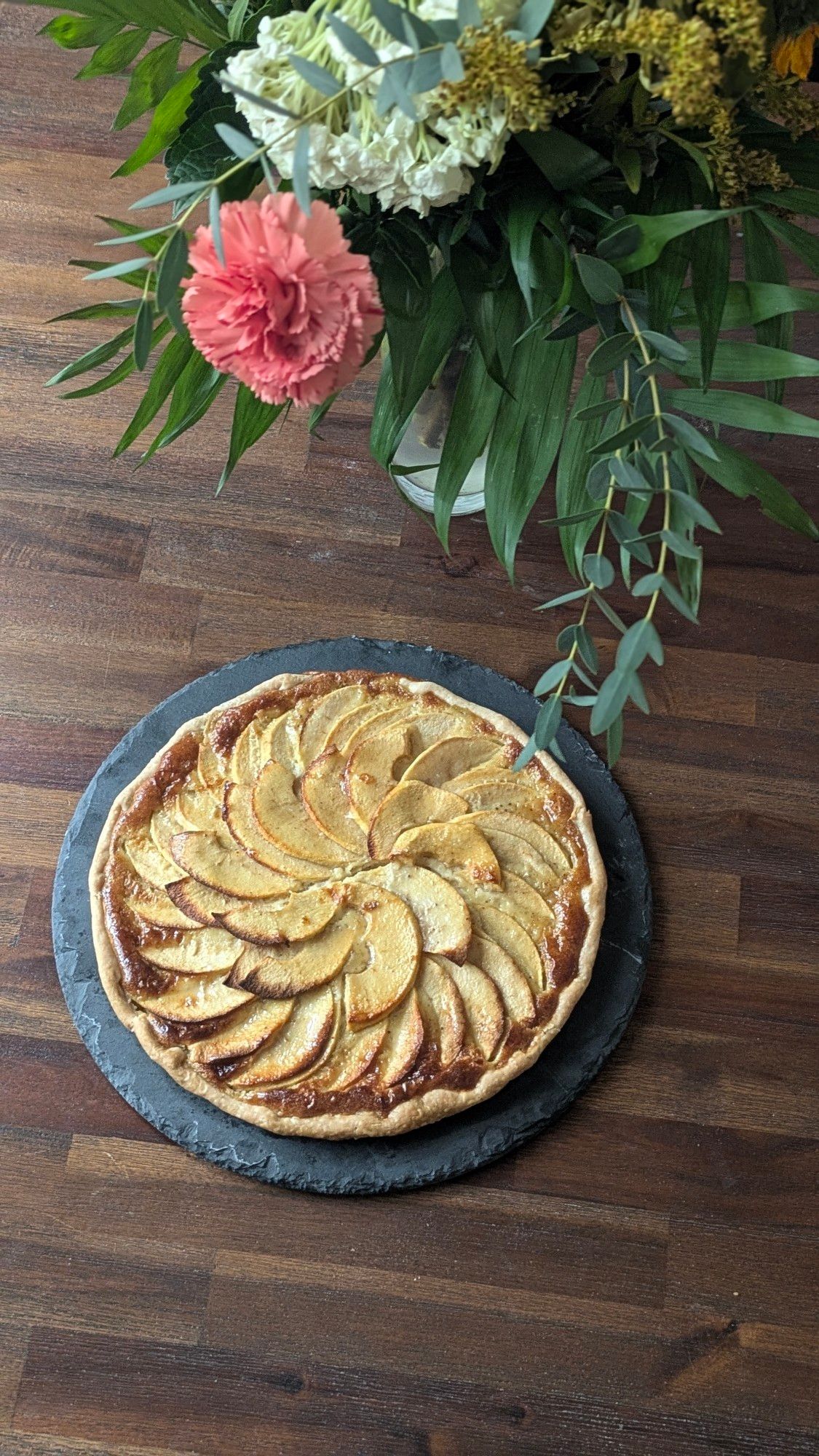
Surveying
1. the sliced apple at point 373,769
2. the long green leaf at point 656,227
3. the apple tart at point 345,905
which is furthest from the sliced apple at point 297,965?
the long green leaf at point 656,227

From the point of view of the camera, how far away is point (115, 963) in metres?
2.12

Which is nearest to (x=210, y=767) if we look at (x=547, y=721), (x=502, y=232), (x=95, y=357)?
(x=95, y=357)

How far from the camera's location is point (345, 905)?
2111 millimetres

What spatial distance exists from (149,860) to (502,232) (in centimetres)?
120

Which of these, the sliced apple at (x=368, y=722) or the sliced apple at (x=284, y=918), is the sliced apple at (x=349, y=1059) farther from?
the sliced apple at (x=368, y=722)

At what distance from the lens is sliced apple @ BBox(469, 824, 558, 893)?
7.16ft

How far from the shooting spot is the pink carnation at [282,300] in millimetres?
1138

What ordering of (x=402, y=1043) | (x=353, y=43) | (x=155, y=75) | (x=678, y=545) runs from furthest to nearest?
(x=402, y=1043), (x=155, y=75), (x=678, y=545), (x=353, y=43)

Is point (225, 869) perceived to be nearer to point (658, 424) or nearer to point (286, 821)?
point (286, 821)

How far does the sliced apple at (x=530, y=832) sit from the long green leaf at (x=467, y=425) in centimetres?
55

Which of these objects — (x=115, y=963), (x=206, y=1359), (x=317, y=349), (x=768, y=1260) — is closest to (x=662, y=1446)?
(x=768, y=1260)

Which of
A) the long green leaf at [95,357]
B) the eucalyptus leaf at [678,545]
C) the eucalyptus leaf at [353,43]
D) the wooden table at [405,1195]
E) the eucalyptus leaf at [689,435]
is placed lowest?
the wooden table at [405,1195]

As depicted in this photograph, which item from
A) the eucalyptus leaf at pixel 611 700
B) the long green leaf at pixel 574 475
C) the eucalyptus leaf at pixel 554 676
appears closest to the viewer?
the eucalyptus leaf at pixel 611 700

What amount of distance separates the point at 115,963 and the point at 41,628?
2.38 feet
